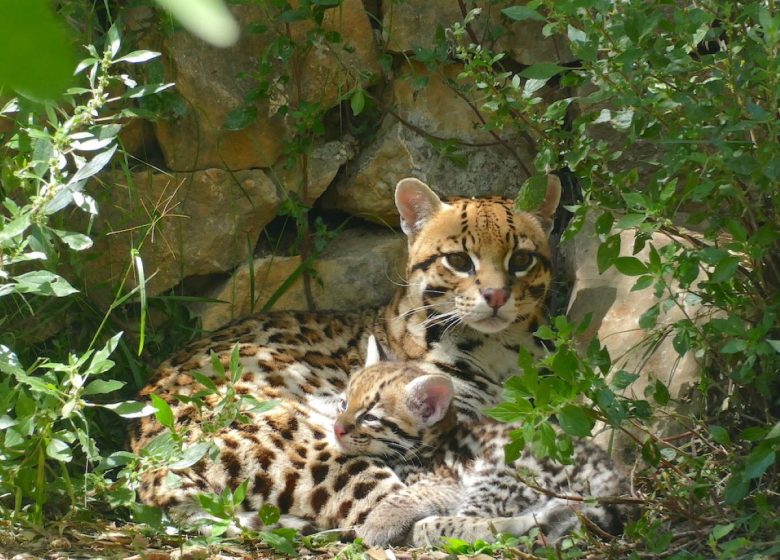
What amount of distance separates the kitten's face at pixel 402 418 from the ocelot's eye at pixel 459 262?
2.86ft

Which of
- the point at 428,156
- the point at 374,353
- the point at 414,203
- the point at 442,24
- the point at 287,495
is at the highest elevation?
the point at 442,24

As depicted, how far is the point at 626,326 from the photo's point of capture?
5230 mm

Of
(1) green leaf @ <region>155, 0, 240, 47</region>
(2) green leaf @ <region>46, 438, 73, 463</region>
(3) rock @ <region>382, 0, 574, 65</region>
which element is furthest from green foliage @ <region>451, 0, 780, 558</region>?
(1) green leaf @ <region>155, 0, 240, 47</region>

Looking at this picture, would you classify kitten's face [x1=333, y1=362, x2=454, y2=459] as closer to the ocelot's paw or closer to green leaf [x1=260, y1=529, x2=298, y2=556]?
the ocelot's paw

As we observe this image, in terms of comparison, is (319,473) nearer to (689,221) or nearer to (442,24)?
(689,221)

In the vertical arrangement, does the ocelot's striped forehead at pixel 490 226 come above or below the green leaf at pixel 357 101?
below

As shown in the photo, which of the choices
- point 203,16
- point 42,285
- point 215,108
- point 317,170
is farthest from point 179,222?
point 203,16

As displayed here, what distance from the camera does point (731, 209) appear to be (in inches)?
149

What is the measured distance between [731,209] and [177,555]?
8.55 ft

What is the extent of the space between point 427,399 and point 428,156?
6.90ft

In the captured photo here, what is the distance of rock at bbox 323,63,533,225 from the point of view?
6258 mm

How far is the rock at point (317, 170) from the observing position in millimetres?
6172

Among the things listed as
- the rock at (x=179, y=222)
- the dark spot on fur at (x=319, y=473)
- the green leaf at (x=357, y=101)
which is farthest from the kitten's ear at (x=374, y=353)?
the green leaf at (x=357, y=101)

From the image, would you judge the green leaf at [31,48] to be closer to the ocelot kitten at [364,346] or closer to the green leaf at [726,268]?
the green leaf at [726,268]
